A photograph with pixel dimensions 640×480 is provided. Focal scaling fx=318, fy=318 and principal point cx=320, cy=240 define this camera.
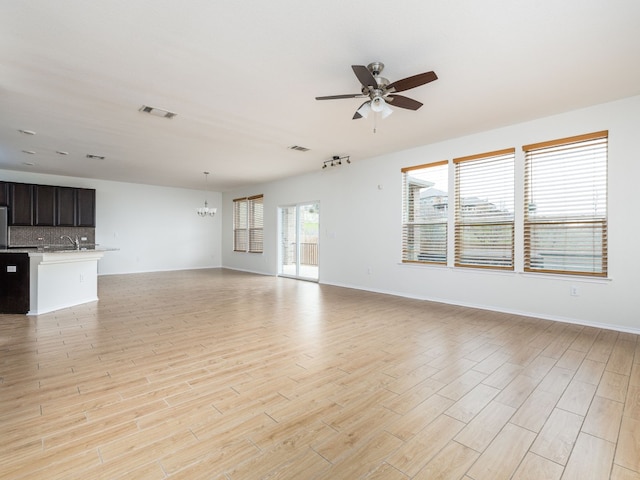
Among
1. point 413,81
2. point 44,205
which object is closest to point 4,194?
point 44,205

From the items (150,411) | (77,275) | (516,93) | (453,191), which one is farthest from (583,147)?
(77,275)

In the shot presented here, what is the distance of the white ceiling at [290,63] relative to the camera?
2.40 metres

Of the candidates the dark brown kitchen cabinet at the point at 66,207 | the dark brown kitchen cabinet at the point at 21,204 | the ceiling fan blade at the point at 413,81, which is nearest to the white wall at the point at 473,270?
the ceiling fan blade at the point at 413,81

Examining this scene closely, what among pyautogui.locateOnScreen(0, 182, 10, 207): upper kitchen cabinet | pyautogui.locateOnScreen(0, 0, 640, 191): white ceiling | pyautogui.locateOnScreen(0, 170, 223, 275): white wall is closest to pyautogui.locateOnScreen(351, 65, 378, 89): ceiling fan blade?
pyautogui.locateOnScreen(0, 0, 640, 191): white ceiling

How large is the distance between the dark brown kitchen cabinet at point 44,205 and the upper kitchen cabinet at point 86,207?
1.62 ft

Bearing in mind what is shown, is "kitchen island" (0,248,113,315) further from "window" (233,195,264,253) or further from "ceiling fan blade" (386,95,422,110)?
"ceiling fan blade" (386,95,422,110)

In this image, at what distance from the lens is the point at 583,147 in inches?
166

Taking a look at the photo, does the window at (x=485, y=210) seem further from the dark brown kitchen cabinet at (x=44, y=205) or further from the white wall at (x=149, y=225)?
the dark brown kitchen cabinet at (x=44, y=205)

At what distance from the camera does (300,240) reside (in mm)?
8625

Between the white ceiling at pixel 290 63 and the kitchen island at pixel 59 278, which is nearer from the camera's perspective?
the white ceiling at pixel 290 63

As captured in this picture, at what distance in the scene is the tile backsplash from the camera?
7719mm

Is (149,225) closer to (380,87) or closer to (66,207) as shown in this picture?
(66,207)

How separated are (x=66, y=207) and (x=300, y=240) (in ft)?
19.5

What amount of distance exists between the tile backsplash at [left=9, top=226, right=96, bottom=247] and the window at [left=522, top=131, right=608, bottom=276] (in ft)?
33.3
